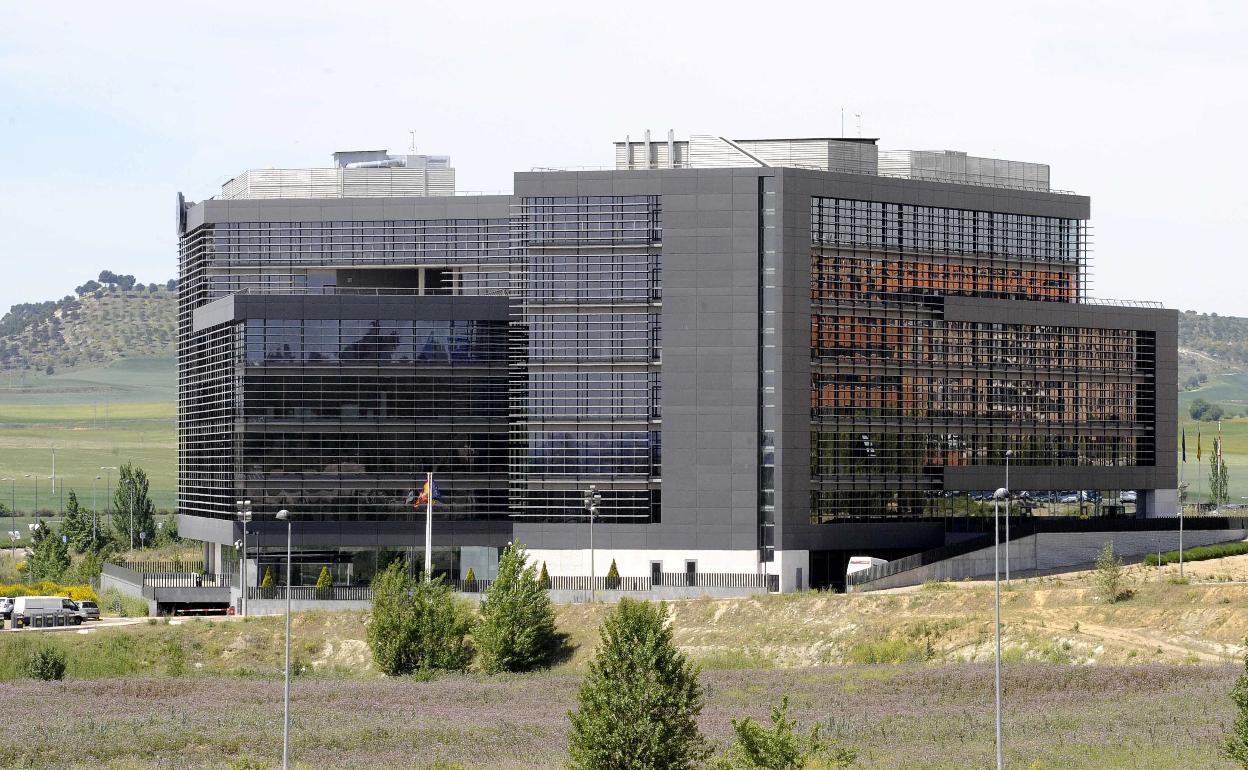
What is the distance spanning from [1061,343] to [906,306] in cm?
1302

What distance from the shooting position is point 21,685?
98.0 meters

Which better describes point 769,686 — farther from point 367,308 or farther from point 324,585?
point 367,308

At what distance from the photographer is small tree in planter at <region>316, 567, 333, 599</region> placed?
4705 inches

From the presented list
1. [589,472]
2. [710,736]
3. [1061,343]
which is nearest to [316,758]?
[710,736]

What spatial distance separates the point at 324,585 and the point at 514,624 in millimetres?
21188

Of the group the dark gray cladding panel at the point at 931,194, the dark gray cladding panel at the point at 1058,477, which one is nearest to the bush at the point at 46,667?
the dark gray cladding panel at the point at 931,194

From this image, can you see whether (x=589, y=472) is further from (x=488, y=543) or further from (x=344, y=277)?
(x=344, y=277)

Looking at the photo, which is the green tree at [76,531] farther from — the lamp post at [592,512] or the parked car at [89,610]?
the lamp post at [592,512]

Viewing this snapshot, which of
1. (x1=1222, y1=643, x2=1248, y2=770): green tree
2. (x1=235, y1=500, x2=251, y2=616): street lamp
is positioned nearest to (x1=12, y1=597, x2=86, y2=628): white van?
(x1=235, y1=500, x2=251, y2=616): street lamp

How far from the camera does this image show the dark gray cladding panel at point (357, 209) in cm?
12862

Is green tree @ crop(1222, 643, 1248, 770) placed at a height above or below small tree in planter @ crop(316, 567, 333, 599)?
above

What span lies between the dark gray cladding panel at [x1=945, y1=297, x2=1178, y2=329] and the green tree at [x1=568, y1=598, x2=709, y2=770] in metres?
72.7

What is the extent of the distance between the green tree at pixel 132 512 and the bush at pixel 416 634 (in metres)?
85.2

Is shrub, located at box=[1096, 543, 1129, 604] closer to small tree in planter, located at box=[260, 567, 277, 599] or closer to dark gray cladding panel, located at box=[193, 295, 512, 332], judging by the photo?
dark gray cladding panel, located at box=[193, 295, 512, 332]
